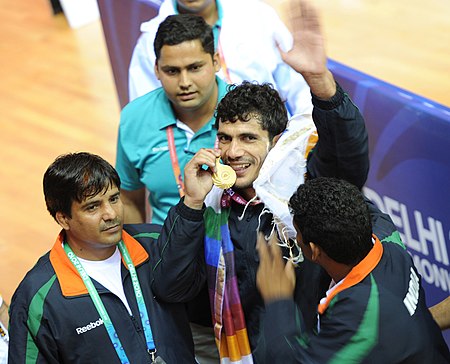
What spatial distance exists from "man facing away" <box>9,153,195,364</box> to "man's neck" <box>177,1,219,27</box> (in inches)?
55.7

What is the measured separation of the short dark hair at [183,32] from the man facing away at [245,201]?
0.63 metres

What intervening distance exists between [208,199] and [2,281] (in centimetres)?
259

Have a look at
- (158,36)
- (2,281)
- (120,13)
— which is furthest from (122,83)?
(158,36)

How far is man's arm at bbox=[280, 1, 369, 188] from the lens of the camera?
2945 mm

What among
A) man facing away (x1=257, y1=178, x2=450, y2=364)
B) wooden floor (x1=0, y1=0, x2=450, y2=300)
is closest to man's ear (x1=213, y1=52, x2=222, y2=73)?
man facing away (x1=257, y1=178, x2=450, y2=364)

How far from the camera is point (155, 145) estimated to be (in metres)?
3.67

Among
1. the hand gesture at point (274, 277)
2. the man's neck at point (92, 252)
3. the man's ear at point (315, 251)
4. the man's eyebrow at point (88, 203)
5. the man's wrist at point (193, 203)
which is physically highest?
the man's ear at point (315, 251)

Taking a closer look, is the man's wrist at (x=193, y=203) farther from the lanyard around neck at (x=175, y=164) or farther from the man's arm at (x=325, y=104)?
the lanyard around neck at (x=175, y=164)

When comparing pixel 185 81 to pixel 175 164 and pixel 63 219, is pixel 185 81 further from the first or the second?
pixel 63 219

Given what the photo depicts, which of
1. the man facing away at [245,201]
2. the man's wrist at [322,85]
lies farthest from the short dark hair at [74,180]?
the man's wrist at [322,85]

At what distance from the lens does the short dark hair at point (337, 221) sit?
2.52 m

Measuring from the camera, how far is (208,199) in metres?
3.10

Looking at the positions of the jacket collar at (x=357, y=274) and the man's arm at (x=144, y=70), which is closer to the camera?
the jacket collar at (x=357, y=274)

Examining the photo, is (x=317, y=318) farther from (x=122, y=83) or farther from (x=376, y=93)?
(x=122, y=83)
